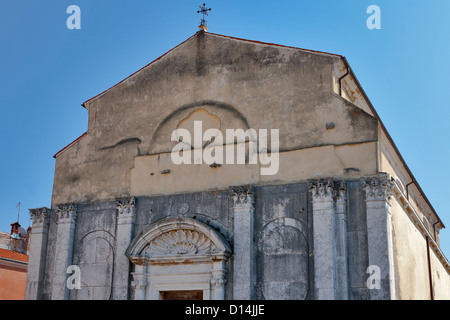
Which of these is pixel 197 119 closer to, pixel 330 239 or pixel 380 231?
pixel 330 239

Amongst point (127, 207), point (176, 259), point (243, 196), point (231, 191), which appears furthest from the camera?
point (127, 207)

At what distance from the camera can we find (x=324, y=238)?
45.3 ft

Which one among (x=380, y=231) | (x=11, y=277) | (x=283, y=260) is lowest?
(x=283, y=260)

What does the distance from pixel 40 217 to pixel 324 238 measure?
8.29 metres

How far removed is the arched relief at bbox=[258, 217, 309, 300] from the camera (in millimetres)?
13906

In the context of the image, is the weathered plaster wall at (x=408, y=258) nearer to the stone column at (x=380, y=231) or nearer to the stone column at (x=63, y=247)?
the stone column at (x=380, y=231)

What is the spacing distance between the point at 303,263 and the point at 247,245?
4.61ft

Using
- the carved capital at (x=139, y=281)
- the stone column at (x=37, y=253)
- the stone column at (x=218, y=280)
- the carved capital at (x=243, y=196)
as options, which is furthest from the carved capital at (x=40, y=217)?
the carved capital at (x=243, y=196)

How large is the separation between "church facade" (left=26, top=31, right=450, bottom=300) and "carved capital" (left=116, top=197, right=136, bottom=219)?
27 mm

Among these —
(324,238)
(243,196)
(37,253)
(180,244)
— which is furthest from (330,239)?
(37,253)

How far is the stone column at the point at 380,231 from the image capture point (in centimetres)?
1310

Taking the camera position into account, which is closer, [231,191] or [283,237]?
[283,237]

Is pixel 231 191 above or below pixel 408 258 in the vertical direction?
above
